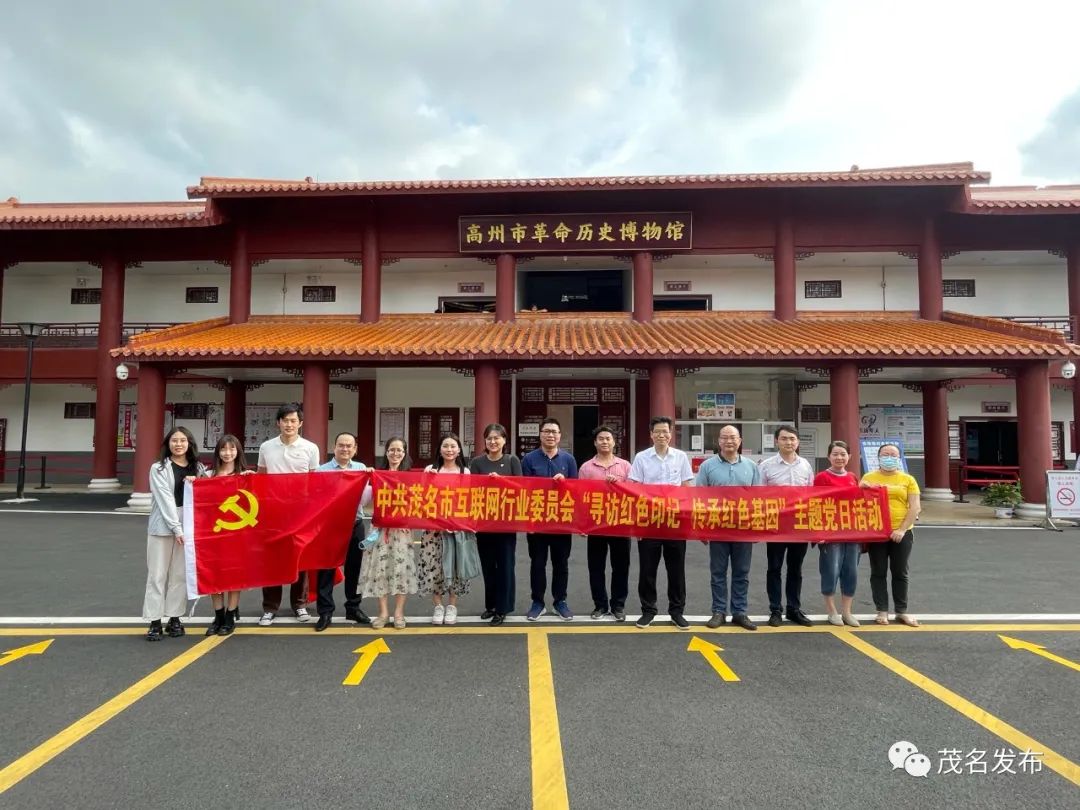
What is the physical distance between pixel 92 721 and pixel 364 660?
1433 mm

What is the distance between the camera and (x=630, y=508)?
4.51 meters

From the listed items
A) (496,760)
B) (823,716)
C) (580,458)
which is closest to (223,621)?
(496,760)

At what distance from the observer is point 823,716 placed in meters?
2.96

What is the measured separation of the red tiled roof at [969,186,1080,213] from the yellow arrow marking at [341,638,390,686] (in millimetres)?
13637

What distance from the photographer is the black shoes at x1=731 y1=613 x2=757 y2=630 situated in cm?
426

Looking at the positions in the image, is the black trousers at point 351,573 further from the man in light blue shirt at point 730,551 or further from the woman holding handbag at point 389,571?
the man in light blue shirt at point 730,551

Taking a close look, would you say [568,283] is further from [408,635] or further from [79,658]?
[79,658]

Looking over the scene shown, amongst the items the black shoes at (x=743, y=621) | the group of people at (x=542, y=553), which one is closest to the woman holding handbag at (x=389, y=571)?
the group of people at (x=542, y=553)

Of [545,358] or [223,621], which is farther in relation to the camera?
[545,358]

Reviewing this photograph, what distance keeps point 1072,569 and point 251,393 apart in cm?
1565

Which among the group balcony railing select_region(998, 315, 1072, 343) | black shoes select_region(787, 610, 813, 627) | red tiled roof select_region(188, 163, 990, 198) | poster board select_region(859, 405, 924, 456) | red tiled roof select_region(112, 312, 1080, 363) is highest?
red tiled roof select_region(188, 163, 990, 198)

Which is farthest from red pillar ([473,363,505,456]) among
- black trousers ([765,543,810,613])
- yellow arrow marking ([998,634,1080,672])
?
yellow arrow marking ([998,634,1080,672])

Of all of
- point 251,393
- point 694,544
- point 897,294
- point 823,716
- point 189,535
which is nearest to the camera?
point 823,716

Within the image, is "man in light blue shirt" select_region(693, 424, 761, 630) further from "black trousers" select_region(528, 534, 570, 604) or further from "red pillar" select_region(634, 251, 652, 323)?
"red pillar" select_region(634, 251, 652, 323)
